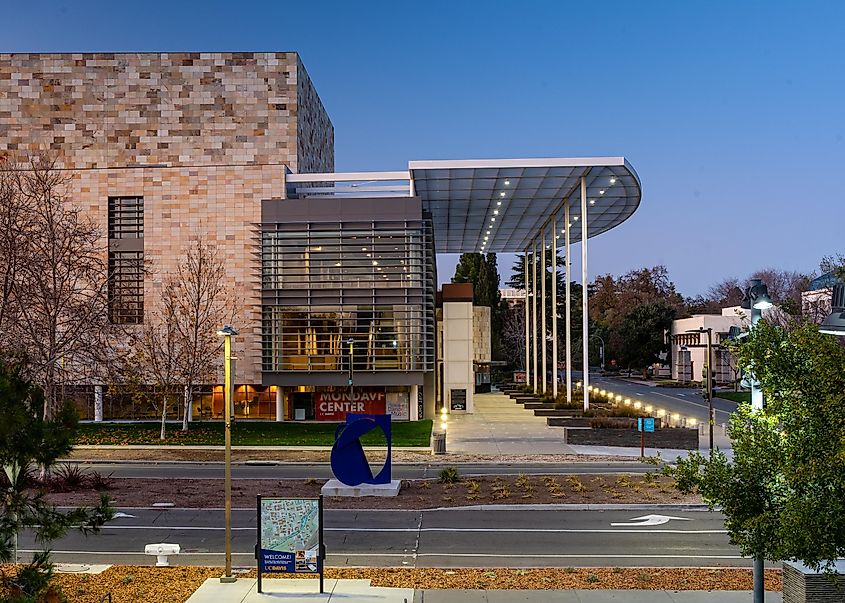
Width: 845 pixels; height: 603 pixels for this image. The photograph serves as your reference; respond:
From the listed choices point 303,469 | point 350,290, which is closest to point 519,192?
point 350,290

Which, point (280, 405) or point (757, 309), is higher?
point (757, 309)

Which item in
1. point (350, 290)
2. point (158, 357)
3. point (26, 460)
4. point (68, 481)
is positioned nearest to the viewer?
point (26, 460)

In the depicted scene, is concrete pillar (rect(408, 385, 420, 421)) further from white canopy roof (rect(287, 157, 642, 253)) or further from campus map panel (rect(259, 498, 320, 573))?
campus map panel (rect(259, 498, 320, 573))

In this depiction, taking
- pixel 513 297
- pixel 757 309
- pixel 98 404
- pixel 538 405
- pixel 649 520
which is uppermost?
pixel 513 297

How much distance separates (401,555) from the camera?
56.9 feet

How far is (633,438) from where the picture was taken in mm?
36125

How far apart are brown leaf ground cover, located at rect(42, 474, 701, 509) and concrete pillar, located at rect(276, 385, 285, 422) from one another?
68.8ft

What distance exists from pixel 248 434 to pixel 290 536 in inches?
1119

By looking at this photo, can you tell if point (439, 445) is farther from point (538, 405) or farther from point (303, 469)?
point (538, 405)

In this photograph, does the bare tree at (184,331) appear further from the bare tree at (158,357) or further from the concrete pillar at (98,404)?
the concrete pillar at (98,404)

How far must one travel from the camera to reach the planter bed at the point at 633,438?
117ft

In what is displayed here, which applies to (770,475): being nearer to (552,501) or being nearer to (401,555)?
(401,555)

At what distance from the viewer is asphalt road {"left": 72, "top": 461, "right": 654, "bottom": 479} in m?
29.1

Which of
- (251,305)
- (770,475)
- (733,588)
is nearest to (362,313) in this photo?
(251,305)
